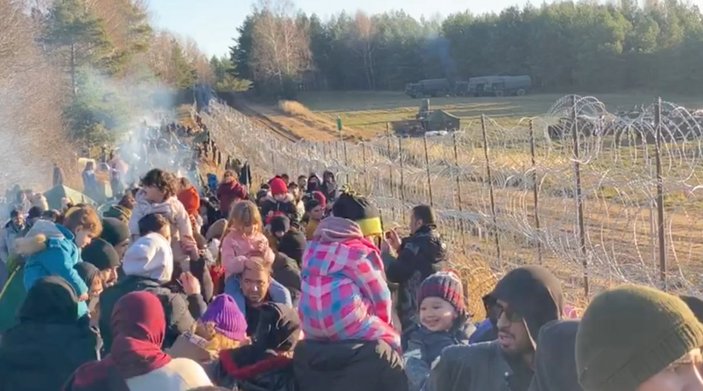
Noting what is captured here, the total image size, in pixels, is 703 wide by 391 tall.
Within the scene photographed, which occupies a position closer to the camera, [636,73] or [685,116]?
[685,116]

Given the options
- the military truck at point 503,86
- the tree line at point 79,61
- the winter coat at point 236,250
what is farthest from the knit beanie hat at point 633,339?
the military truck at point 503,86

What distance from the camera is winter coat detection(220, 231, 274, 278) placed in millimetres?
5375

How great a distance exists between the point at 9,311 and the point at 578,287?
551 cm

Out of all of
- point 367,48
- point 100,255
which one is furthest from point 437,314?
point 367,48

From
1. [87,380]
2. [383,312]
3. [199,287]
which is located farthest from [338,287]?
[199,287]

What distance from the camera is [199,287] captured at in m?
5.45

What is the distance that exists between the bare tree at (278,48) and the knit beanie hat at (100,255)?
7489 centimetres

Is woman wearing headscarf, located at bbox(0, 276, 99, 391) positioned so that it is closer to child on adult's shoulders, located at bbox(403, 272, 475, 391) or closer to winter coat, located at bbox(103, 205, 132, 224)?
child on adult's shoulders, located at bbox(403, 272, 475, 391)

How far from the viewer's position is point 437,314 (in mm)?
4184

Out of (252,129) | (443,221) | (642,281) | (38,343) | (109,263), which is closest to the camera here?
(38,343)

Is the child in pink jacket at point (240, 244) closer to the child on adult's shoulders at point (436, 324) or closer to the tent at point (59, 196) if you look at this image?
the child on adult's shoulders at point (436, 324)

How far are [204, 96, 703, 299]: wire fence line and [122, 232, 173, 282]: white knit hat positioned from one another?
10.2 feet

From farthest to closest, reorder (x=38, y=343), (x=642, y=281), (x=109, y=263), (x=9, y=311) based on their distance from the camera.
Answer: (x=642, y=281)
(x=109, y=263)
(x=9, y=311)
(x=38, y=343)

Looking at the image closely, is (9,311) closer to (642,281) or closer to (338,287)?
(338,287)
